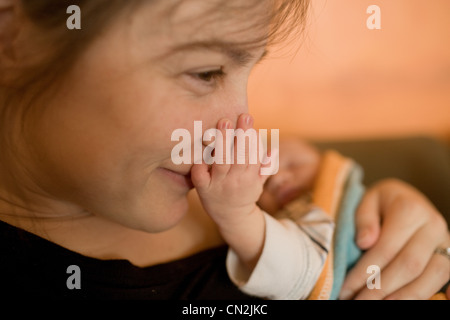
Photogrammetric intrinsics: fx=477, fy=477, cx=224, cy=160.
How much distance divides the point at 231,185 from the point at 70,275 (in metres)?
0.20

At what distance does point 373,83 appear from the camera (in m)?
1.00

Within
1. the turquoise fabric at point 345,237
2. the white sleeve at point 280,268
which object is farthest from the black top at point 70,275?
the turquoise fabric at point 345,237

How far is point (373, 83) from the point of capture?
1004mm

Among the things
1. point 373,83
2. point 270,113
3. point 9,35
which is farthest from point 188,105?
point 373,83

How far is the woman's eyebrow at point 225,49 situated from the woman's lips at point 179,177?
0.13 metres

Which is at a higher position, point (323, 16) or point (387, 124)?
point (323, 16)

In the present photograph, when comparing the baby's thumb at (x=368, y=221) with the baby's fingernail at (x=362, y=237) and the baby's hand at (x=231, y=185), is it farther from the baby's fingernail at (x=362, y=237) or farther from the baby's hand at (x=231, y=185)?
the baby's hand at (x=231, y=185)

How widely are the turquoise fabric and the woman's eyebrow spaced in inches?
11.1

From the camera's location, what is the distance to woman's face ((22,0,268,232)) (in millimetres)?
415

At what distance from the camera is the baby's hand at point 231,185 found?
500mm

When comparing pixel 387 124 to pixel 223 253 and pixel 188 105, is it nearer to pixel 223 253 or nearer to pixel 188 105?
pixel 223 253

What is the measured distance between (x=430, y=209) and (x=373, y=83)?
1.39 feet

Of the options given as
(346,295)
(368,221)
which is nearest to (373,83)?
(368,221)

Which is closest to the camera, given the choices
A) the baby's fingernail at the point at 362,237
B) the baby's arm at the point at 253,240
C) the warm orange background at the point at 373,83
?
the baby's arm at the point at 253,240
